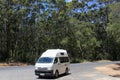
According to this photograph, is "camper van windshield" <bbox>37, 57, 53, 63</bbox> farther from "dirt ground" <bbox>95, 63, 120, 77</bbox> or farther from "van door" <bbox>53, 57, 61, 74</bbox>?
"dirt ground" <bbox>95, 63, 120, 77</bbox>

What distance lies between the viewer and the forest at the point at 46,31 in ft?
189

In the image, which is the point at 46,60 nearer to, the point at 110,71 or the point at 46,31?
the point at 110,71

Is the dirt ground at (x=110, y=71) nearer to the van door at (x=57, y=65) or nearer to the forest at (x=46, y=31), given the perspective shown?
the van door at (x=57, y=65)

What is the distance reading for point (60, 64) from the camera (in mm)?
28156

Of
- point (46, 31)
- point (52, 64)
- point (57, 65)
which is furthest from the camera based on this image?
point (46, 31)

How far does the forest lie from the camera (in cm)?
5747

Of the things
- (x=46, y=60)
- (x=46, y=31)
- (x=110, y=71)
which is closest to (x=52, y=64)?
(x=46, y=60)

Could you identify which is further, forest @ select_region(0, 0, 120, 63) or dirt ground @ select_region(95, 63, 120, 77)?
forest @ select_region(0, 0, 120, 63)

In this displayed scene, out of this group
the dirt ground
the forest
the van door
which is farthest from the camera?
the forest

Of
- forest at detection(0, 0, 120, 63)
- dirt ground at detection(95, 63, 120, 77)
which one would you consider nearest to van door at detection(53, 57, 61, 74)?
dirt ground at detection(95, 63, 120, 77)

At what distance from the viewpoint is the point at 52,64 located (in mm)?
26234

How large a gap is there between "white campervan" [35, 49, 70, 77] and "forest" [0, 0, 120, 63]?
82.5 feet

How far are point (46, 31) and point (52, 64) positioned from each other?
130 ft

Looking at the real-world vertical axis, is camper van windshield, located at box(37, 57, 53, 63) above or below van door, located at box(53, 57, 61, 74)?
above
